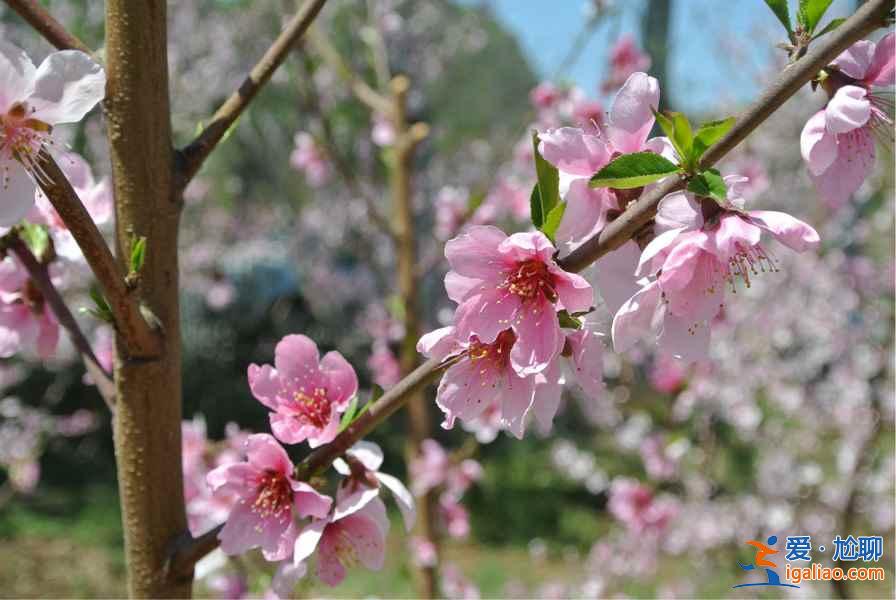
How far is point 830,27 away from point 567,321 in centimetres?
32

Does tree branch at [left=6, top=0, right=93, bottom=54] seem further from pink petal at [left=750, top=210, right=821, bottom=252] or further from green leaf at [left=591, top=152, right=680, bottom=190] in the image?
pink petal at [left=750, top=210, right=821, bottom=252]

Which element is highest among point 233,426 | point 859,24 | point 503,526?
point 859,24

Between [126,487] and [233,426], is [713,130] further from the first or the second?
[233,426]

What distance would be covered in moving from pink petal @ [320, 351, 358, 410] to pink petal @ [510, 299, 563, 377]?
239mm

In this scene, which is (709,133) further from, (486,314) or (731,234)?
(486,314)

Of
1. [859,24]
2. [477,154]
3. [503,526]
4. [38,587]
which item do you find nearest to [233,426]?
[859,24]

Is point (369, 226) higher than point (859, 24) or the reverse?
the reverse

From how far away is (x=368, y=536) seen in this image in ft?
2.63

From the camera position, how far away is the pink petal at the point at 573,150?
0.67 metres

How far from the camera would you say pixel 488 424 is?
2.18 metres

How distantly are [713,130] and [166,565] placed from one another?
0.65 metres

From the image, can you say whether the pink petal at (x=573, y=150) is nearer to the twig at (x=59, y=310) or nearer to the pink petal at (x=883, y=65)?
the pink petal at (x=883, y=65)

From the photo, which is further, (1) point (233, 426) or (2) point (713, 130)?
(1) point (233, 426)

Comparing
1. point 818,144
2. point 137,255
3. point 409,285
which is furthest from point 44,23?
point 409,285
